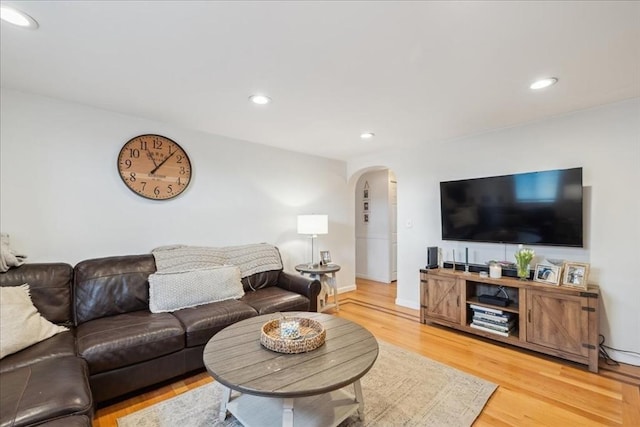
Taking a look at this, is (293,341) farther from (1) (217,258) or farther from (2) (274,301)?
(1) (217,258)

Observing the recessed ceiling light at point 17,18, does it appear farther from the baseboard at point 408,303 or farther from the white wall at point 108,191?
the baseboard at point 408,303

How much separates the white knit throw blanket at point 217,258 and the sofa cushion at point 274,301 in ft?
1.07

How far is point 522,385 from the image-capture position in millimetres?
2180

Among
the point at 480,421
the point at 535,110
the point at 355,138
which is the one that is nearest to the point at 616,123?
the point at 535,110

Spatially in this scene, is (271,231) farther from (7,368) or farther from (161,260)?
(7,368)

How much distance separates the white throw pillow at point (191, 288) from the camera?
8.11 feet

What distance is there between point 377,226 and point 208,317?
4131 millimetres

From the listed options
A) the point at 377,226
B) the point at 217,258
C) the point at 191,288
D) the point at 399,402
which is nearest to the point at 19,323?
the point at 191,288

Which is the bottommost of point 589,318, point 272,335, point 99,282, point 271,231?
point 589,318

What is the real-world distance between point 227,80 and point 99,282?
6.43 feet

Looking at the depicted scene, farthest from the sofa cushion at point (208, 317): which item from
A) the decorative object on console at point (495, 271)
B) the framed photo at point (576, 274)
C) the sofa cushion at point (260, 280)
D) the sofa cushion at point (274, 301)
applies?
the framed photo at point (576, 274)

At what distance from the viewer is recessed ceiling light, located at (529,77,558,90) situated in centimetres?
208

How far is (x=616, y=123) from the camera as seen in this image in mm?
2533

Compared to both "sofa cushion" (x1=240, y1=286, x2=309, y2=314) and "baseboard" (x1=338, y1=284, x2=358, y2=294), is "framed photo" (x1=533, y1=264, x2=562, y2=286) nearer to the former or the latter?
"sofa cushion" (x1=240, y1=286, x2=309, y2=314)
